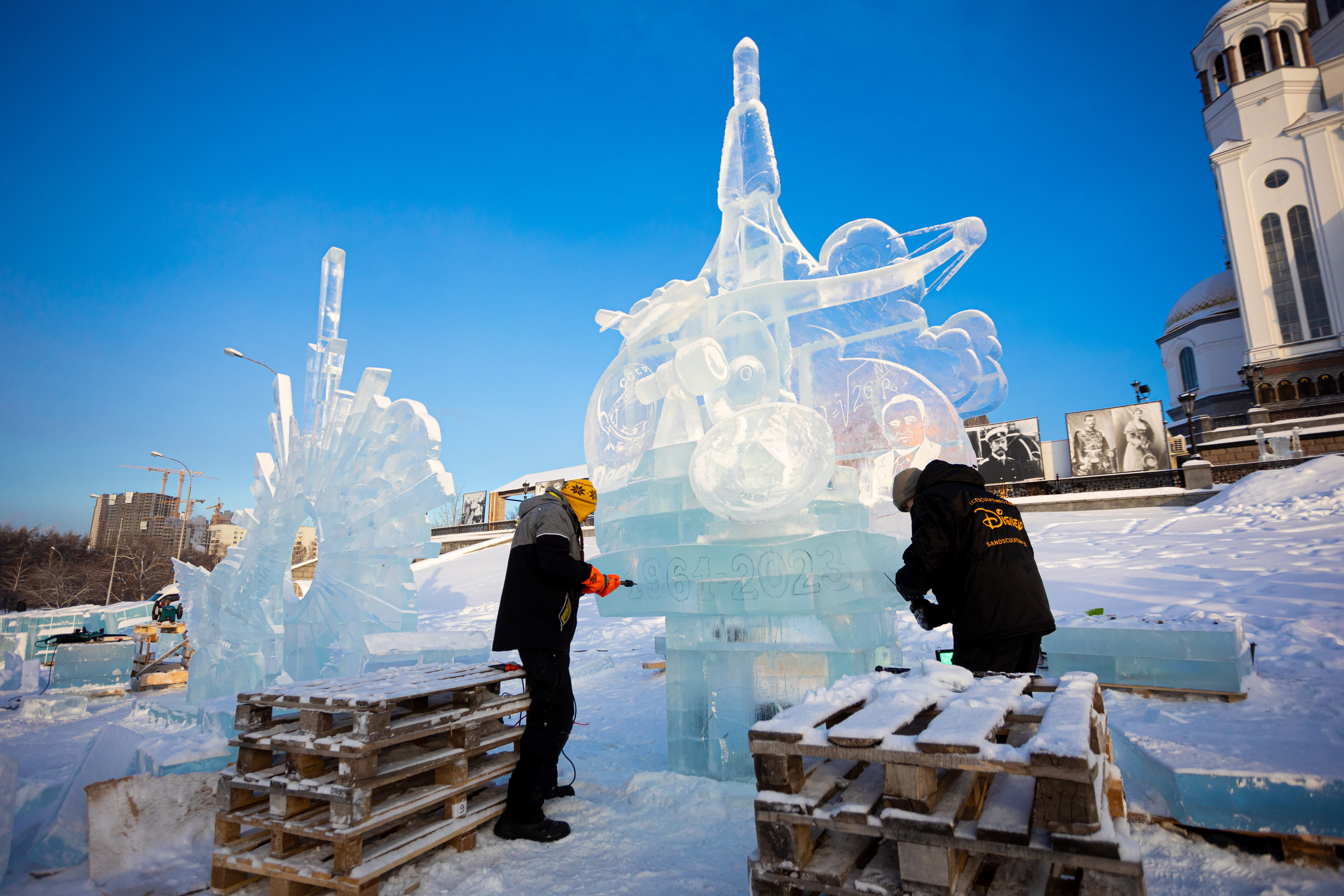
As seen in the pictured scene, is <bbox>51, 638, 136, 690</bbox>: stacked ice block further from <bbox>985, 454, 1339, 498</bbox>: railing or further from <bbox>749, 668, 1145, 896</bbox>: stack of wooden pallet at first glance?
<bbox>985, 454, 1339, 498</bbox>: railing

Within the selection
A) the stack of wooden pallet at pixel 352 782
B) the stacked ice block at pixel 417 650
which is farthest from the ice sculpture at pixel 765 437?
the stacked ice block at pixel 417 650

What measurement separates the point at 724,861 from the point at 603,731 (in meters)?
2.84

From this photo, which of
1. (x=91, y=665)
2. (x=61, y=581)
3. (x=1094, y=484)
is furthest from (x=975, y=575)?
(x=61, y=581)

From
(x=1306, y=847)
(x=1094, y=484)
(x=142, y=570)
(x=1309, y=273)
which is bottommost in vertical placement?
(x=1306, y=847)

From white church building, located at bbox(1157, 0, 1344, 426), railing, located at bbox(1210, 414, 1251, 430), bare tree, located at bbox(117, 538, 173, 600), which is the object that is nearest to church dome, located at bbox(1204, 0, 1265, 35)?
white church building, located at bbox(1157, 0, 1344, 426)

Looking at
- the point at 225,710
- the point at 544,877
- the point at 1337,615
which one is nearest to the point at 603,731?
the point at 544,877

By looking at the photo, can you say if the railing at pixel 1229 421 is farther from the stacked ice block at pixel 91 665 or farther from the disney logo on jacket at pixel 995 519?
the stacked ice block at pixel 91 665

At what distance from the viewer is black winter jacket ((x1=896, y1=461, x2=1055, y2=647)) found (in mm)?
3107

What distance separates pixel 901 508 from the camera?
3.77 meters

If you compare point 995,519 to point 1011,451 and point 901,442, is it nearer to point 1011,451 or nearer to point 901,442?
point 901,442

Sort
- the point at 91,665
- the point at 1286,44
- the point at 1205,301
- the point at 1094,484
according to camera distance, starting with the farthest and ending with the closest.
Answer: the point at 1205,301, the point at 1286,44, the point at 1094,484, the point at 91,665

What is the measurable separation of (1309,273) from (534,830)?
38495 mm

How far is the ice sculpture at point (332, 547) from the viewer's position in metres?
7.39

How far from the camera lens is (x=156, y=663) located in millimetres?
10156
